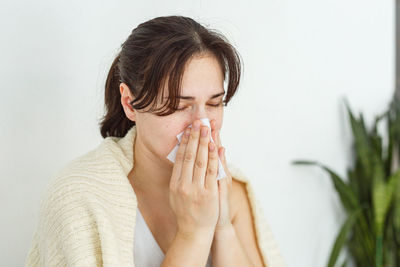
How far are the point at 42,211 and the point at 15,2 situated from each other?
59 centimetres

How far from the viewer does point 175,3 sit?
1604 millimetres

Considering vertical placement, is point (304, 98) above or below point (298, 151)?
above

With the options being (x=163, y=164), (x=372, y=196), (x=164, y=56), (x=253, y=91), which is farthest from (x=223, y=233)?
(x=372, y=196)

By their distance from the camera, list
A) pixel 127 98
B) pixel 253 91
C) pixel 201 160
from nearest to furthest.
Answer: pixel 201 160 < pixel 127 98 < pixel 253 91

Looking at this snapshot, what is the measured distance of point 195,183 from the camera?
3.55 ft

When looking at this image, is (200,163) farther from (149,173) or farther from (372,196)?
(372,196)

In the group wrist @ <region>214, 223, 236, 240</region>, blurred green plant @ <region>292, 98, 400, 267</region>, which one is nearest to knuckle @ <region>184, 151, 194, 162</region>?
wrist @ <region>214, 223, 236, 240</region>

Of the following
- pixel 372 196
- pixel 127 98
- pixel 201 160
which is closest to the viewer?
pixel 201 160

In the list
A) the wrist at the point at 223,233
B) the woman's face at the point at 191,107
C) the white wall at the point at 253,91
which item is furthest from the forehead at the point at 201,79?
the white wall at the point at 253,91

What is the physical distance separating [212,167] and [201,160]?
4cm

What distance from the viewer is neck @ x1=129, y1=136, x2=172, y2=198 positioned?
4.07 feet

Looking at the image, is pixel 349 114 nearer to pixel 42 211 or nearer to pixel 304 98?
pixel 304 98

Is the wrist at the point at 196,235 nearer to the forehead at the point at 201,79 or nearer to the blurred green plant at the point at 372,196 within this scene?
the forehead at the point at 201,79

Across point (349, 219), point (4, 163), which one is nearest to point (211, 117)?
point (4, 163)
